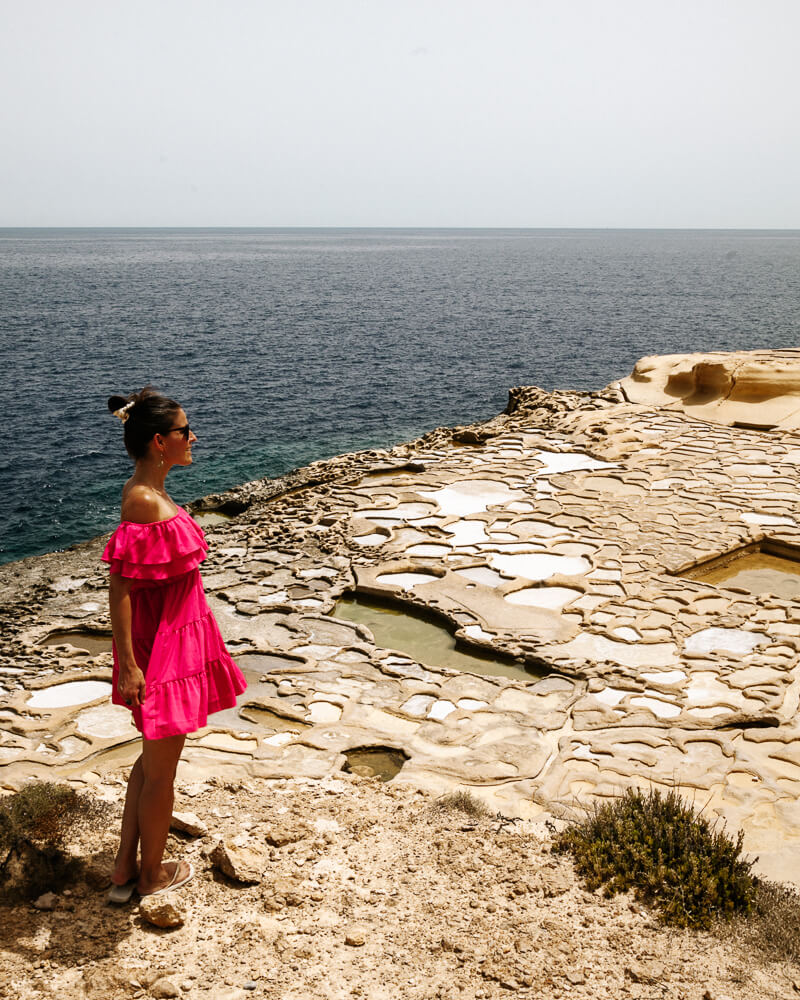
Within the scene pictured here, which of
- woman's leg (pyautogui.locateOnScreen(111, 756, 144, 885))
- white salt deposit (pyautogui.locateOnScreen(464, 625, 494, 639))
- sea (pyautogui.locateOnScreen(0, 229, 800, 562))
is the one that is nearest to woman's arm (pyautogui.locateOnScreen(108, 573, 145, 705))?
woman's leg (pyautogui.locateOnScreen(111, 756, 144, 885))

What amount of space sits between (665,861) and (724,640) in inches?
210

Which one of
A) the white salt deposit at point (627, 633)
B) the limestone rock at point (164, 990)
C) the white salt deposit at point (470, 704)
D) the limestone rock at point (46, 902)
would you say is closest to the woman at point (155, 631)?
the limestone rock at point (46, 902)

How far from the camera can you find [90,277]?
94.8 meters

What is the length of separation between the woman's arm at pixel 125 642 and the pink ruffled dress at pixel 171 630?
2.0 inches

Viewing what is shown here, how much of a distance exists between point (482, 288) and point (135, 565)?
289 feet

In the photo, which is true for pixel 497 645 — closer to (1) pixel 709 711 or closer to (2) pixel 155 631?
(1) pixel 709 711

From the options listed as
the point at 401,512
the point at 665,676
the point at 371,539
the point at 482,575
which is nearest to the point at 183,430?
the point at 665,676

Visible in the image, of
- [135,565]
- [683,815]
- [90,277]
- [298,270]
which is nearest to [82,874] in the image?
[135,565]

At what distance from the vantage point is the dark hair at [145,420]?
495 cm

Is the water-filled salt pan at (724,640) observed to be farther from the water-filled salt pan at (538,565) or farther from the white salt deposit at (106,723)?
the white salt deposit at (106,723)

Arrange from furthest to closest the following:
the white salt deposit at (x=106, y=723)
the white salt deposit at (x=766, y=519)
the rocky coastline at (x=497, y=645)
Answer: the white salt deposit at (x=766, y=519) → the white salt deposit at (x=106, y=723) → the rocky coastline at (x=497, y=645)

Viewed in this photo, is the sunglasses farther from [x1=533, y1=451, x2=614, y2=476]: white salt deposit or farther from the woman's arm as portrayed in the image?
[x1=533, y1=451, x2=614, y2=476]: white salt deposit

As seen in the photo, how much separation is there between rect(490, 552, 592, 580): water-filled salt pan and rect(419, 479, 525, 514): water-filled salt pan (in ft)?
6.98

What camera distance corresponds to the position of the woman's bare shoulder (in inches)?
193
